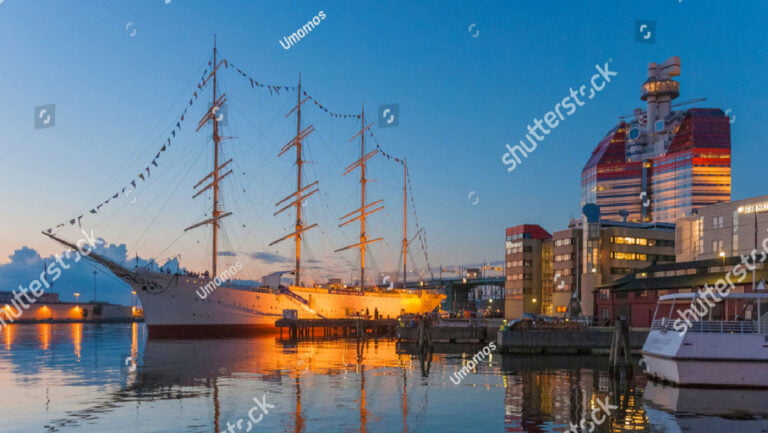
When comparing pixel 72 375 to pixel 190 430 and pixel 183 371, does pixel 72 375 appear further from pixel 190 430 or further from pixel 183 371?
pixel 190 430

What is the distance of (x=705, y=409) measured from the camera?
29.7 metres

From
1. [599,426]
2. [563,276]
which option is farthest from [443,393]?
[563,276]

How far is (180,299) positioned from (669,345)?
66302 mm

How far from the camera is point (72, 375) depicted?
4138 cm

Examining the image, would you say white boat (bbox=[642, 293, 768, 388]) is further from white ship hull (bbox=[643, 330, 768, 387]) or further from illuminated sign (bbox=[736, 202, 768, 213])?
illuminated sign (bbox=[736, 202, 768, 213])

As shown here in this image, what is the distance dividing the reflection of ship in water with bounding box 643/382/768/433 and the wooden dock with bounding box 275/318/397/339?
167 feet

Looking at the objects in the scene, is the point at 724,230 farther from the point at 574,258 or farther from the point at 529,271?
the point at 529,271

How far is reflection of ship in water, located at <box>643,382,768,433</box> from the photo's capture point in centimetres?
2606

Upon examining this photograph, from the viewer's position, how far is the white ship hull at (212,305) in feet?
295

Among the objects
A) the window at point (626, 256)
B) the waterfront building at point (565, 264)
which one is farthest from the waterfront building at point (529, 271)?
the window at point (626, 256)

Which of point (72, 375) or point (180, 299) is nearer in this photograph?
point (72, 375)

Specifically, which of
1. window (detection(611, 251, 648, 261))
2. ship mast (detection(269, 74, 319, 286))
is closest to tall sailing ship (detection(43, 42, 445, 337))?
ship mast (detection(269, 74, 319, 286))

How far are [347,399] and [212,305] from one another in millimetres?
64393

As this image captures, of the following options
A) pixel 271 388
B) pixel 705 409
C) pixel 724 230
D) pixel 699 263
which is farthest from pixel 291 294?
pixel 705 409
